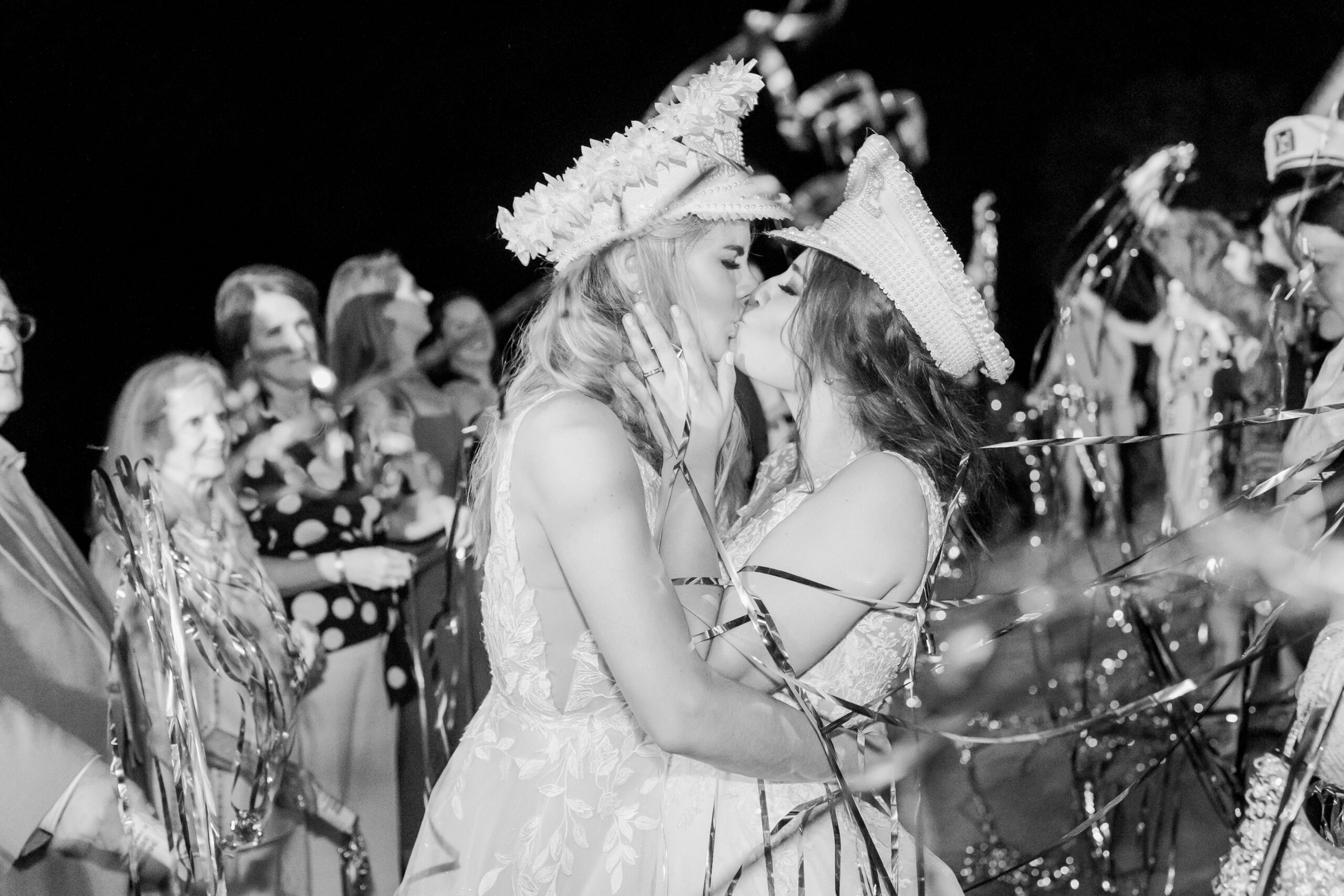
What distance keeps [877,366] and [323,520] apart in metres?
1.77

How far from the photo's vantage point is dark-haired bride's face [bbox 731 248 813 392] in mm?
1763

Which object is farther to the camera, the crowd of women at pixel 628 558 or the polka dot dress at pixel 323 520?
the polka dot dress at pixel 323 520

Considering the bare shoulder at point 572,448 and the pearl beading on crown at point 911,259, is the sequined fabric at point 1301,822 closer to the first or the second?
the pearl beading on crown at point 911,259

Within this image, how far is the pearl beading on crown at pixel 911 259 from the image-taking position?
5.32 feet

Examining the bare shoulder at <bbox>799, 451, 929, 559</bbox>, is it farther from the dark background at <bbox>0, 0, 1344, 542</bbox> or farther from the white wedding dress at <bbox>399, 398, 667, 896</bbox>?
the dark background at <bbox>0, 0, 1344, 542</bbox>

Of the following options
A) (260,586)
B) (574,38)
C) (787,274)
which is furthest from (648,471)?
(574,38)

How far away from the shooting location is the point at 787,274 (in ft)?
5.87

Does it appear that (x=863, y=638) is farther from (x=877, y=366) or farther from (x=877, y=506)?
(x=877, y=366)

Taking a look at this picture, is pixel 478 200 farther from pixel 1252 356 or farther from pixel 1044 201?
pixel 1252 356

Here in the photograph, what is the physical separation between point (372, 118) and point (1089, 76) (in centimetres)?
272

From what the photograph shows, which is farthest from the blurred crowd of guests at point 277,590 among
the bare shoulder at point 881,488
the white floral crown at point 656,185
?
the bare shoulder at point 881,488

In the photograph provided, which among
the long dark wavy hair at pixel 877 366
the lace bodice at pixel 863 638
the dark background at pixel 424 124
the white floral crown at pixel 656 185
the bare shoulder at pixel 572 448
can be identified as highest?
the dark background at pixel 424 124

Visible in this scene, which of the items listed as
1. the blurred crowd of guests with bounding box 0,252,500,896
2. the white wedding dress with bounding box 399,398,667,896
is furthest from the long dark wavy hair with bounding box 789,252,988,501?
the blurred crowd of guests with bounding box 0,252,500,896

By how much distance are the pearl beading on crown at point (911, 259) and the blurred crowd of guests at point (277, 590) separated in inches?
55.2
